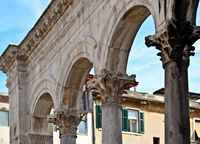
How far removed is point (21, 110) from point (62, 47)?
355 cm

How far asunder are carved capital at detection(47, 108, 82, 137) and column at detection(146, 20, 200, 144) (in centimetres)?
672

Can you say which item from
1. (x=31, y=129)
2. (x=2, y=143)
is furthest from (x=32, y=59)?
(x=2, y=143)

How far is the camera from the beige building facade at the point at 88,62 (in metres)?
12.8

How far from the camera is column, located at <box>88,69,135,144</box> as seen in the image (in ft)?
52.6

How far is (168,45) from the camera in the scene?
1291cm

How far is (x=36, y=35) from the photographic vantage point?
70.8 feet

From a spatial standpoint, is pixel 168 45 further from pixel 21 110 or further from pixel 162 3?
pixel 21 110

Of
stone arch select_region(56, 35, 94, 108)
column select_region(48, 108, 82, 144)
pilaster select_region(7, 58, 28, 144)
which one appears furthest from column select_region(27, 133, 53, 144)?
stone arch select_region(56, 35, 94, 108)

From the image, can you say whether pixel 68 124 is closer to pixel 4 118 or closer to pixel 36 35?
pixel 36 35

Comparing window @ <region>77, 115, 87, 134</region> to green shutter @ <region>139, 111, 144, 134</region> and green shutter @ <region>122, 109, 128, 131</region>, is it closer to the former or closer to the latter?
green shutter @ <region>122, 109, 128, 131</region>

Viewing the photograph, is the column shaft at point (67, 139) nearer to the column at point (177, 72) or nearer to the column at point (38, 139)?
the column at point (38, 139)

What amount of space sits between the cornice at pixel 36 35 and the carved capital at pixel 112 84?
374 cm

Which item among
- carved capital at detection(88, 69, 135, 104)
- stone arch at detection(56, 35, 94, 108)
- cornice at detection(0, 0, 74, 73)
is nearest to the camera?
carved capital at detection(88, 69, 135, 104)

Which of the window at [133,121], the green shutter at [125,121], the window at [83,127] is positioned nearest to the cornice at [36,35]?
the window at [83,127]
